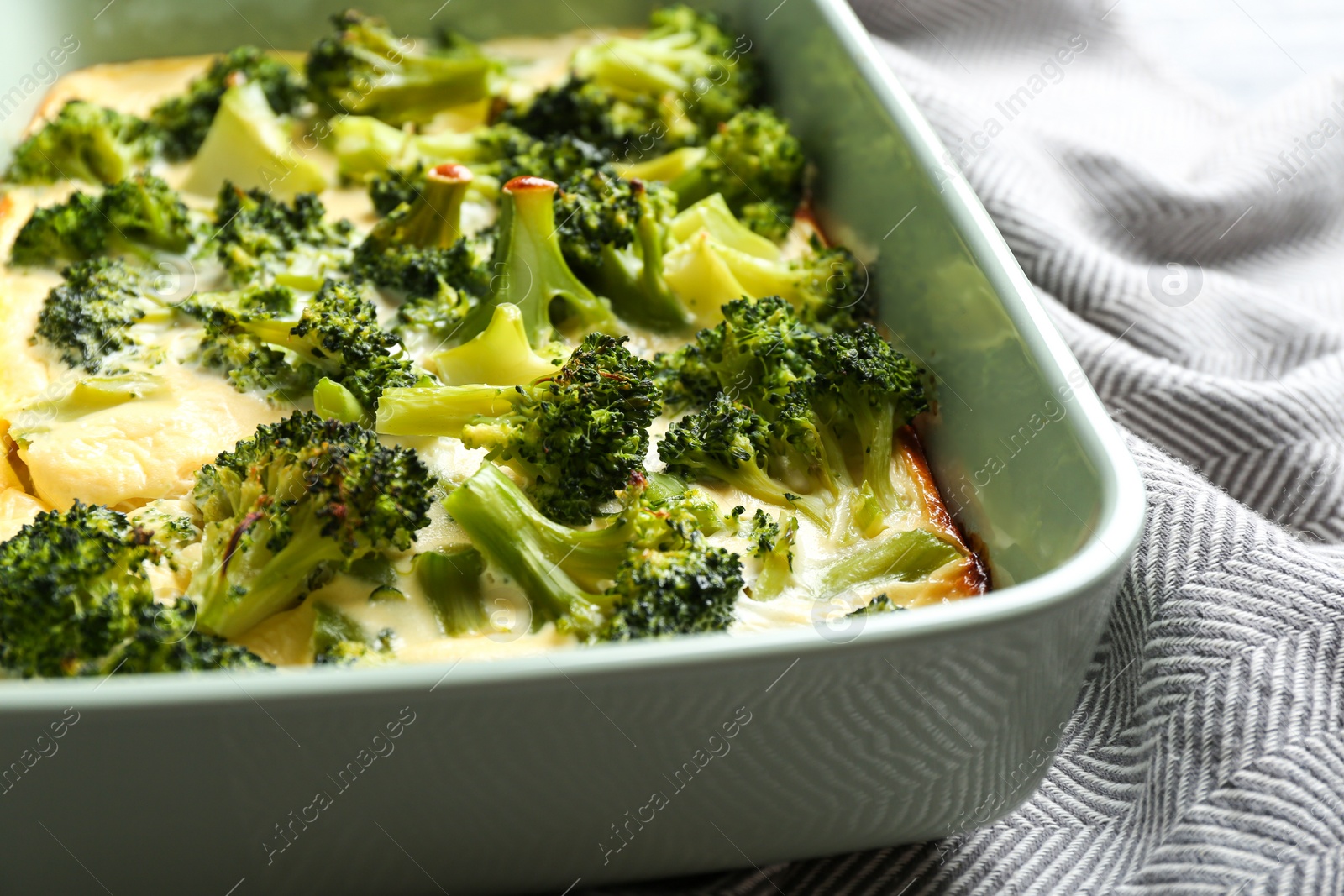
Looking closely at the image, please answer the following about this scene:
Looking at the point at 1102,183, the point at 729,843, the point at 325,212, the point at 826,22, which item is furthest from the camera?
the point at 1102,183

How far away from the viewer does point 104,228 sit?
2436mm

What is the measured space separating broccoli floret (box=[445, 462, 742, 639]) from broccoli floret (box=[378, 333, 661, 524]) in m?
0.05

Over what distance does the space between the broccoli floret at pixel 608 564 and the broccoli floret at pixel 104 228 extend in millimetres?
1058

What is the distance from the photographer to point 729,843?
1.69 meters

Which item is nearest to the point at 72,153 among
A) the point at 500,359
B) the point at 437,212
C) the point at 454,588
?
the point at 437,212

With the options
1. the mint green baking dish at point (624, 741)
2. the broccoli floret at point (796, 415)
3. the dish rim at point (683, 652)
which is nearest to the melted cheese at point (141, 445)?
the dish rim at point (683, 652)

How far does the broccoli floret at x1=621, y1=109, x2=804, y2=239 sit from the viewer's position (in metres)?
2.65

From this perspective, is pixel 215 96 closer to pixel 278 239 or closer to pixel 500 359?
pixel 278 239

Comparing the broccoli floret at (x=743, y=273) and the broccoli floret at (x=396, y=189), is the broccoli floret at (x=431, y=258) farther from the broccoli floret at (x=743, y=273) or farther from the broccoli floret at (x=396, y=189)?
the broccoli floret at (x=743, y=273)

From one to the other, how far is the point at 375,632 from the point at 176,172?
156cm

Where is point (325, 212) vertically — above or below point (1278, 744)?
above

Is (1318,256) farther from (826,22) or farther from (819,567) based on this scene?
(819,567)

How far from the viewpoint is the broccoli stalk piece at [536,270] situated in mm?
2238

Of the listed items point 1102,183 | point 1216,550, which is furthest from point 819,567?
point 1102,183
